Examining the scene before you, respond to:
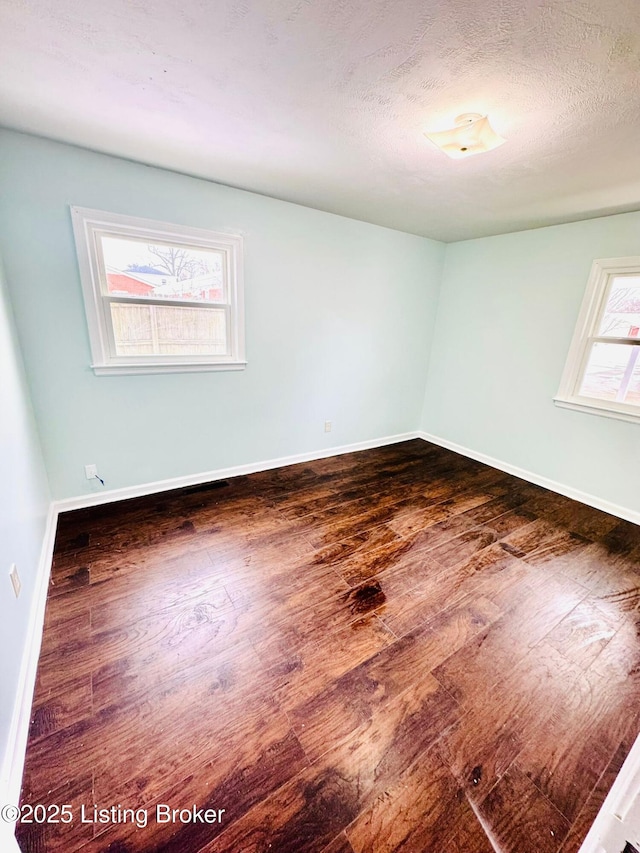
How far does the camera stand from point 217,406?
2.96 m

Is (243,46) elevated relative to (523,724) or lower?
elevated

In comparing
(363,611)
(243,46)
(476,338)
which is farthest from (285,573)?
(476,338)

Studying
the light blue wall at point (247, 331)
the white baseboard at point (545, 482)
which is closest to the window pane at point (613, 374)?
the white baseboard at point (545, 482)

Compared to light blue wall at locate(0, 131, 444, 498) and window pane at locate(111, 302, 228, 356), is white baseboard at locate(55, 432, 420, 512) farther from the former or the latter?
window pane at locate(111, 302, 228, 356)

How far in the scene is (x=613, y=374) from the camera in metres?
2.84

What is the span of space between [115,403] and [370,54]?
2.48 metres

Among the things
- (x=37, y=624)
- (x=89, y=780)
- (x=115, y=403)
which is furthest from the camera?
(x=115, y=403)

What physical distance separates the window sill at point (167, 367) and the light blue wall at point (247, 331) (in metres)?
0.06

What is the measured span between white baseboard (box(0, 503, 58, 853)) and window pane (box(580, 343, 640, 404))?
4.15 meters

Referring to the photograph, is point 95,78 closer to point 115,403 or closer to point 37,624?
point 115,403

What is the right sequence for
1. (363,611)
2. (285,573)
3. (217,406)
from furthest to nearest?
(217,406) → (285,573) → (363,611)

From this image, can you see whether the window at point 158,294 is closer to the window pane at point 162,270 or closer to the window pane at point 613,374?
the window pane at point 162,270

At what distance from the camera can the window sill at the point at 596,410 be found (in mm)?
2717

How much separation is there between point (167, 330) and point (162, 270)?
1.43ft
